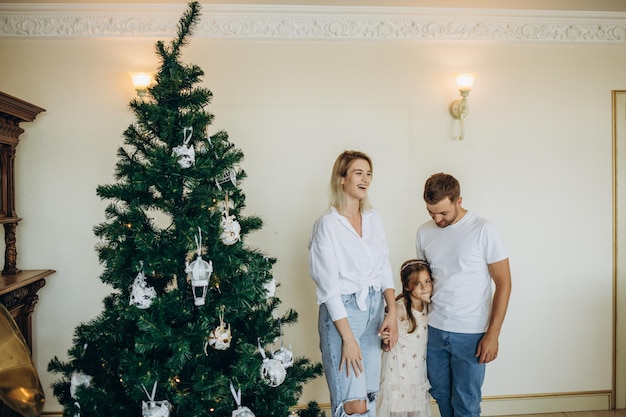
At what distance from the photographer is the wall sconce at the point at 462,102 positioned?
3.15 m

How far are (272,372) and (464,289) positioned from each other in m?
1.06

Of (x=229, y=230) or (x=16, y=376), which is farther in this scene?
(x=16, y=376)

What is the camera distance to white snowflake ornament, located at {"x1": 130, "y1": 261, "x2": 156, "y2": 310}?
1.65 metres

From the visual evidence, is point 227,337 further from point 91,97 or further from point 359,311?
point 91,97

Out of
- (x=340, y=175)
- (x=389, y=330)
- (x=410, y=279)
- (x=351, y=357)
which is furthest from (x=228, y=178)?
(x=410, y=279)

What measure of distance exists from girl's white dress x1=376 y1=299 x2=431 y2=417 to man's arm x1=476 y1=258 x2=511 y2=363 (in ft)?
0.99

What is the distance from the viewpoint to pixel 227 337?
5.59 ft

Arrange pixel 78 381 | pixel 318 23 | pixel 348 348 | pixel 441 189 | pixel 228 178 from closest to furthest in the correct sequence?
pixel 78 381, pixel 228 178, pixel 348 348, pixel 441 189, pixel 318 23

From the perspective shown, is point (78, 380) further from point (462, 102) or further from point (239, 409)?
point (462, 102)

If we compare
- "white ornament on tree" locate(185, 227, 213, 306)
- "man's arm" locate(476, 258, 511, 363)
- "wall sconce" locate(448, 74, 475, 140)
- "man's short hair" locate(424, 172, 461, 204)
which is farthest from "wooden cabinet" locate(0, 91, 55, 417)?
"wall sconce" locate(448, 74, 475, 140)

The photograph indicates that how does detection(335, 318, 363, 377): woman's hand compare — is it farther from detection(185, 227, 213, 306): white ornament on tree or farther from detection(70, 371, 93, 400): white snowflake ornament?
detection(70, 371, 93, 400): white snowflake ornament

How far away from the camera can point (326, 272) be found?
2066 millimetres

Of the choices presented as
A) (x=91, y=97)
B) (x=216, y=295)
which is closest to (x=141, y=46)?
(x=91, y=97)

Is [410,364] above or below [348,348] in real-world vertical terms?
below
